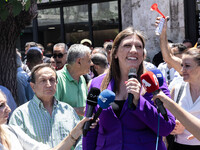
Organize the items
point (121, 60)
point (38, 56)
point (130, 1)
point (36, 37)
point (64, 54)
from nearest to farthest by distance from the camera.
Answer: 1. point (121, 60)
2. point (38, 56)
3. point (64, 54)
4. point (130, 1)
5. point (36, 37)

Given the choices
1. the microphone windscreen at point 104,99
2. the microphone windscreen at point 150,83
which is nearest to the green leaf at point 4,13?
the microphone windscreen at point 104,99

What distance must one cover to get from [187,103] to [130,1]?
687cm

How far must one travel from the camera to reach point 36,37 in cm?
1311

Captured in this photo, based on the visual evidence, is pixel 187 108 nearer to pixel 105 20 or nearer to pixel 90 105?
pixel 90 105

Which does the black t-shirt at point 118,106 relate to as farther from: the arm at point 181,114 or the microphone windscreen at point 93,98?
the arm at point 181,114

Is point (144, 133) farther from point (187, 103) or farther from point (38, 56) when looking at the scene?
point (38, 56)

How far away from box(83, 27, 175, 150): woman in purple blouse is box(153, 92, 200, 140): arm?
0.21m

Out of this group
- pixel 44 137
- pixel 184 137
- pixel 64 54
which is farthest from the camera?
pixel 64 54

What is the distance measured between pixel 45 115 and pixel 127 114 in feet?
3.89

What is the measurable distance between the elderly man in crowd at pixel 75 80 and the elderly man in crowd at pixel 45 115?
29.2 inches

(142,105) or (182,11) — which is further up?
(182,11)

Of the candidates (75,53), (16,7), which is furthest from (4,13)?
(75,53)

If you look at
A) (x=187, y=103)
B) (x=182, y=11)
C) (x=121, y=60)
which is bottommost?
(x=187, y=103)

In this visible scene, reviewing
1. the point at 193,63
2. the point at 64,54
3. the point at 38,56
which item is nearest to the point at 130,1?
the point at 64,54
